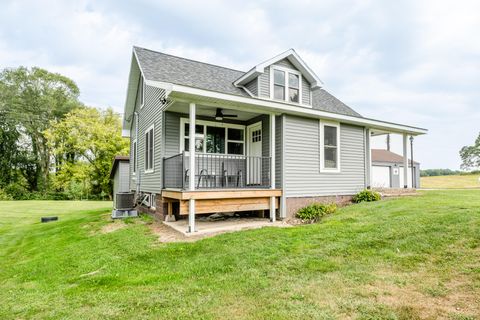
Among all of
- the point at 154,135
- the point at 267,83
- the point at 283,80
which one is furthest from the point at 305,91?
the point at 154,135

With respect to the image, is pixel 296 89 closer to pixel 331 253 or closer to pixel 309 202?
pixel 309 202

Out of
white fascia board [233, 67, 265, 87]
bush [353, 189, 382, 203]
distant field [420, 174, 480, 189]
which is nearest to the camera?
white fascia board [233, 67, 265, 87]

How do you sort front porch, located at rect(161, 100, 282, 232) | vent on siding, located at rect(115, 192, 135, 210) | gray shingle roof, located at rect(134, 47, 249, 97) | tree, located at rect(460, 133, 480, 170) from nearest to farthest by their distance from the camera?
front porch, located at rect(161, 100, 282, 232), gray shingle roof, located at rect(134, 47, 249, 97), vent on siding, located at rect(115, 192, 135, 210), tree, located at rect(460, 133, 480, 170)

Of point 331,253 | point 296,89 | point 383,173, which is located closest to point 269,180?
point 296,89

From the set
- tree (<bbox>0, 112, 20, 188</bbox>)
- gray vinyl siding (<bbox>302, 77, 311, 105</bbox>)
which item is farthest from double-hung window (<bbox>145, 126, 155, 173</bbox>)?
tree (<bbox>0, 112, 20, 188</bbox>)

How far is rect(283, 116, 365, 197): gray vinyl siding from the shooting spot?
856cm

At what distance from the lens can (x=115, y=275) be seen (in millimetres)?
Answer: 4281

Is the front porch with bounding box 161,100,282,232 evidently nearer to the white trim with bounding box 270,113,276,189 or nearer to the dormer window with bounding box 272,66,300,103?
the white trim with bounding box 270,113,276,189

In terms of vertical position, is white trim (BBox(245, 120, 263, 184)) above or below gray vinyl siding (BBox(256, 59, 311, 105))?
below

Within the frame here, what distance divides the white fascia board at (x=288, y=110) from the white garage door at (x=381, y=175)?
30.3ft

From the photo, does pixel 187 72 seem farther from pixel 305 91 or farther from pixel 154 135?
pixel 305 91

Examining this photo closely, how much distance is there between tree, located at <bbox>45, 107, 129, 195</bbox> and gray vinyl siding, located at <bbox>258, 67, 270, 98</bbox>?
21.9 meters

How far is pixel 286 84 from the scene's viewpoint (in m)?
9.38

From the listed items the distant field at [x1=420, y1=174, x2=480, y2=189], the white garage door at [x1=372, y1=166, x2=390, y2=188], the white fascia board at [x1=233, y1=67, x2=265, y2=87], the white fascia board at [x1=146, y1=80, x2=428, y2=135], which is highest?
the white fascia board at [x1=233, y1=67, x2=265, y2=87]
